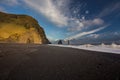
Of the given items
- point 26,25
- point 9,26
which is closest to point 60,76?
point 9,26

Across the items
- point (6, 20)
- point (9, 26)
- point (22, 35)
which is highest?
point (6, 20)

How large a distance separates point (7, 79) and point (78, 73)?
7.05 feet

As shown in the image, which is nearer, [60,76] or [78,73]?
[60,76]

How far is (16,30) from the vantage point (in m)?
51.6

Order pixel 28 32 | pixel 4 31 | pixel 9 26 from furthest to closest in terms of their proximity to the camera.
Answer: pixel 28 32 → pixel 9 26 → pixel 4 31

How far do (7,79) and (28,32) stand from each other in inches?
2166

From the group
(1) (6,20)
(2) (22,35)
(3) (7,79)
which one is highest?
(1) (6,20)

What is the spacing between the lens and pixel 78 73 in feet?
12.4

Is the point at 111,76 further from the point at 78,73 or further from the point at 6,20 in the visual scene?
the point at 6,20

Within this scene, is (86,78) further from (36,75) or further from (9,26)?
(9,26)

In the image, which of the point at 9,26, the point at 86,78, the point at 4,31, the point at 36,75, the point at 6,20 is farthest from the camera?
the point at 6,20

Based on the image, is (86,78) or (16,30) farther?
(16,30)

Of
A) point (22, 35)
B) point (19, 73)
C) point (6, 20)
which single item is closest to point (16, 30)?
point (22, 35)

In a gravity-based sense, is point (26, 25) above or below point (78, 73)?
above
